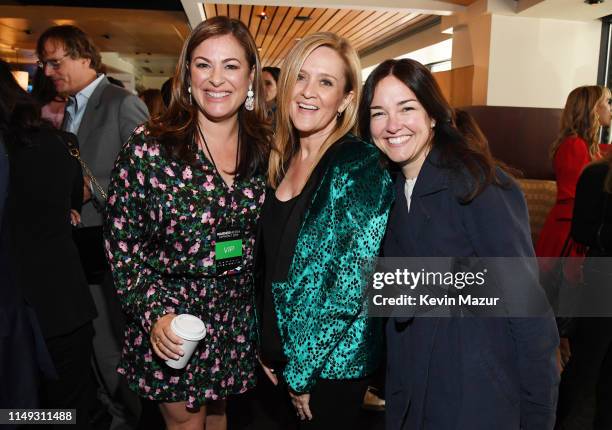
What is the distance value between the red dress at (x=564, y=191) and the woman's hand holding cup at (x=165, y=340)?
9.66 ft

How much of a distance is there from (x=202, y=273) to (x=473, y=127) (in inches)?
38.4

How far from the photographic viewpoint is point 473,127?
151 centimetres

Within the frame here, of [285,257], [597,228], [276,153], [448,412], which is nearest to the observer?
[448,412]

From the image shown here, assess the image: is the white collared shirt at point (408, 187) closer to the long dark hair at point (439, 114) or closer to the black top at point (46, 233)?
the long dark hair at point (439, 114)

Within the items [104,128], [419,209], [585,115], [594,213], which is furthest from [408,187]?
[585,115]

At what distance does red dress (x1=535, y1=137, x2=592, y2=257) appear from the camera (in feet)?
11.2

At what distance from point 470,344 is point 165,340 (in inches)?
34.4

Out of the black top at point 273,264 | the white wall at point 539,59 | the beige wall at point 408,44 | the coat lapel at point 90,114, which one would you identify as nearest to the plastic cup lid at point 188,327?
the black top at point 273,264

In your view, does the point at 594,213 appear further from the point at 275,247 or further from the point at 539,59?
the point at 539,59

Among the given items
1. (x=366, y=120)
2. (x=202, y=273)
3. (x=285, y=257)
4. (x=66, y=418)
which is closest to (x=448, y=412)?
(x=285, y=257)

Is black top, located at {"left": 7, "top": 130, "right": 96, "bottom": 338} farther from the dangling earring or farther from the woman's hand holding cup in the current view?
the dangling earring

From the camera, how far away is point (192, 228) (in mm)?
1507

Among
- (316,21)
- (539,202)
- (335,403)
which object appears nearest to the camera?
(335,403)

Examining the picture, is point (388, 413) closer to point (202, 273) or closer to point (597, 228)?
point (202, 273)
